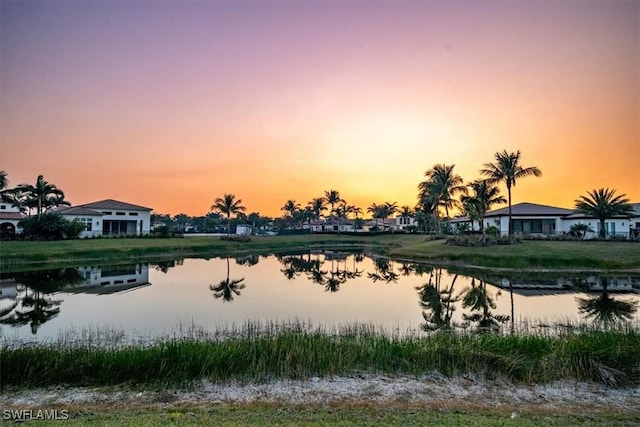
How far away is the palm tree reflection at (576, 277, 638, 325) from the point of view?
13.9 m

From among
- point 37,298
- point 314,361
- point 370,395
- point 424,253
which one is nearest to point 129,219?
point 37,298

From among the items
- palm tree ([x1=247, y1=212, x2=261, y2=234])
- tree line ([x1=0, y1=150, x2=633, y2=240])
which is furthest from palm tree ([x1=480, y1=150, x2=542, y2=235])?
palm tree ([x1=247, y1=212, x2=261, y2=234])

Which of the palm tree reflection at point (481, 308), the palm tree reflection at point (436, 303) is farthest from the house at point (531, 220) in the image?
the palm tree reflection at point (481, 308)

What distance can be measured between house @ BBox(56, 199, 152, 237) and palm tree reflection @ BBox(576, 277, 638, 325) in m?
50.9

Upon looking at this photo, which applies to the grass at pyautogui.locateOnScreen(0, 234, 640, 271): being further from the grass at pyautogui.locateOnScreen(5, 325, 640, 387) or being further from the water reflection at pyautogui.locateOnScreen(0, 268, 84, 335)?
the grass at pyautogui.locateOnScreen(5, 325, 640, 387)

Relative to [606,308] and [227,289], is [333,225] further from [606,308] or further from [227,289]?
[606,308]

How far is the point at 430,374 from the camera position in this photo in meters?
7.75

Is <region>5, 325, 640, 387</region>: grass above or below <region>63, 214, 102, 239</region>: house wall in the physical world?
below

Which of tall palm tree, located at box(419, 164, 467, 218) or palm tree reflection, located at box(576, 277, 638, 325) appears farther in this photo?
tall palm tree, located at box(419, 164, 467, 218)

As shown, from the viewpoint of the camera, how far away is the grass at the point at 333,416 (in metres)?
5.42

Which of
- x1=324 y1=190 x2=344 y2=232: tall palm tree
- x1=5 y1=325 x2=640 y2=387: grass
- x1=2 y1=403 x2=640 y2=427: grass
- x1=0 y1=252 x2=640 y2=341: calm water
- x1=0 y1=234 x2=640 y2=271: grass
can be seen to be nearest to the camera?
x1=2 y1=403 x2=640 y2=427: grass

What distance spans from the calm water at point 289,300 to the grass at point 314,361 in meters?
3.92

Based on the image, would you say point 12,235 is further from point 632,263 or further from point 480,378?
point 632,263

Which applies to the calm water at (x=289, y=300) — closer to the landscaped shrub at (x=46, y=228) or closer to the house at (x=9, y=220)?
the landscaped shrub at (x=46, y=228)
